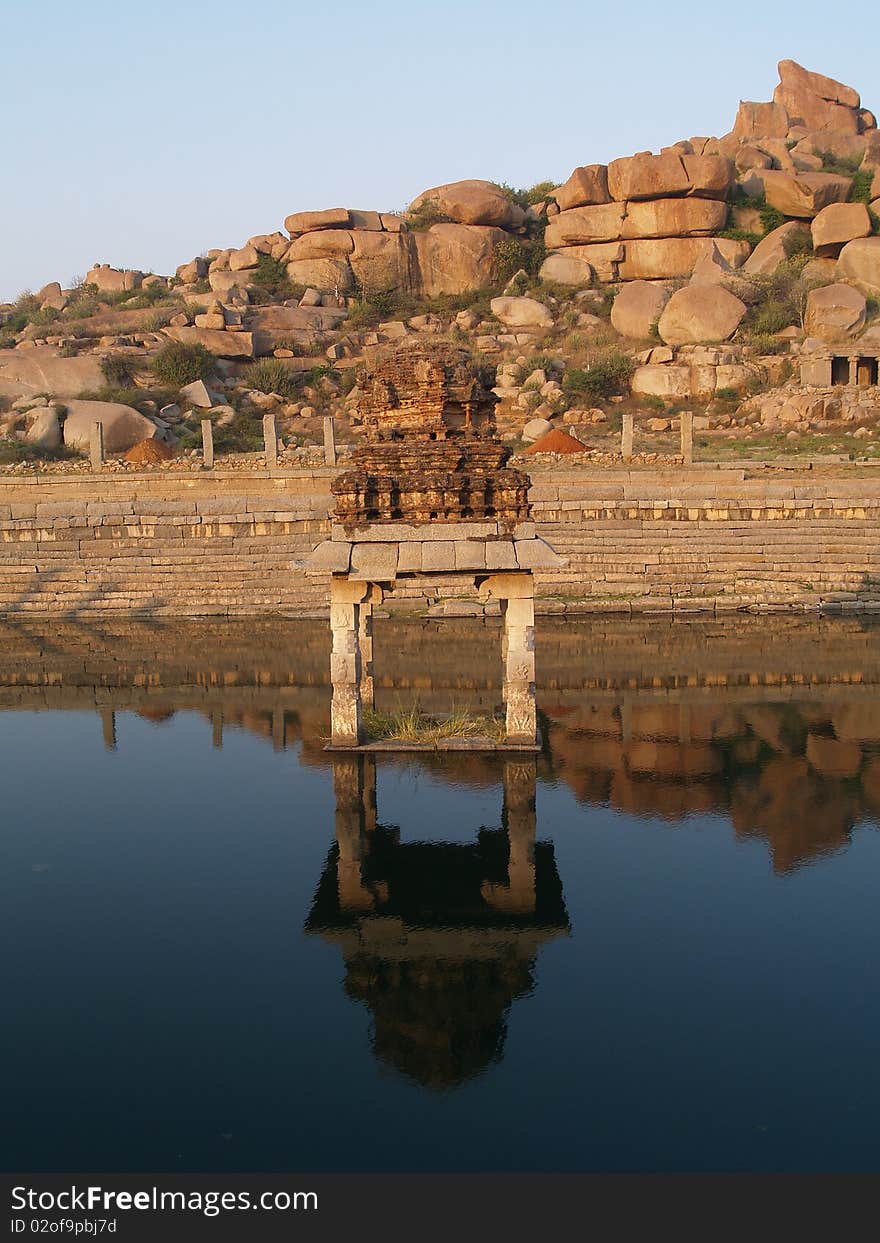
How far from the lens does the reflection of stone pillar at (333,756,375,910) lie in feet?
28.7

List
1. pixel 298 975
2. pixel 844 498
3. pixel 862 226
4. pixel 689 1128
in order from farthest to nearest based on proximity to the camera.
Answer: pixel 862 226, pixel 844 498, pixel 298 975, pixel 689 1128

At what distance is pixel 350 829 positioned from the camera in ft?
33.8

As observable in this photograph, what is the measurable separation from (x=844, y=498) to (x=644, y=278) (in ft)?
111

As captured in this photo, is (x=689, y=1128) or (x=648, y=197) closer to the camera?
(x=689, y=1128)

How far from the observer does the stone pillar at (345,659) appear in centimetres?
1205

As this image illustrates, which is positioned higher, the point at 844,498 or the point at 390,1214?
the point at 844,498

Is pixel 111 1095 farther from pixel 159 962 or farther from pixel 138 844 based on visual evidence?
pixel 138 844

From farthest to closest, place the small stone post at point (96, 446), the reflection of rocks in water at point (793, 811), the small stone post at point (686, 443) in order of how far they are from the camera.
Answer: the small stone post at point (96, 446)
the small stone post at point (686, 443)
the reflection of rocks in water at point (793, 811)

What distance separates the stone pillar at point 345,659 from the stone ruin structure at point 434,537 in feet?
0.04

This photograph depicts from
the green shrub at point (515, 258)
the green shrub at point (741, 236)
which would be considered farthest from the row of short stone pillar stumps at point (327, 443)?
the green shrub at point (515, 258)

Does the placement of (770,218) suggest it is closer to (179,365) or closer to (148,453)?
(179,365)

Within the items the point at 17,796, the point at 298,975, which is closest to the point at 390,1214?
the point at 298,975

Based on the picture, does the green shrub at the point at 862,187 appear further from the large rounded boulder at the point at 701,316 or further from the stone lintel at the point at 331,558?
the stone lintel at the point at 331,558

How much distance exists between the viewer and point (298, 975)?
7.31 m
